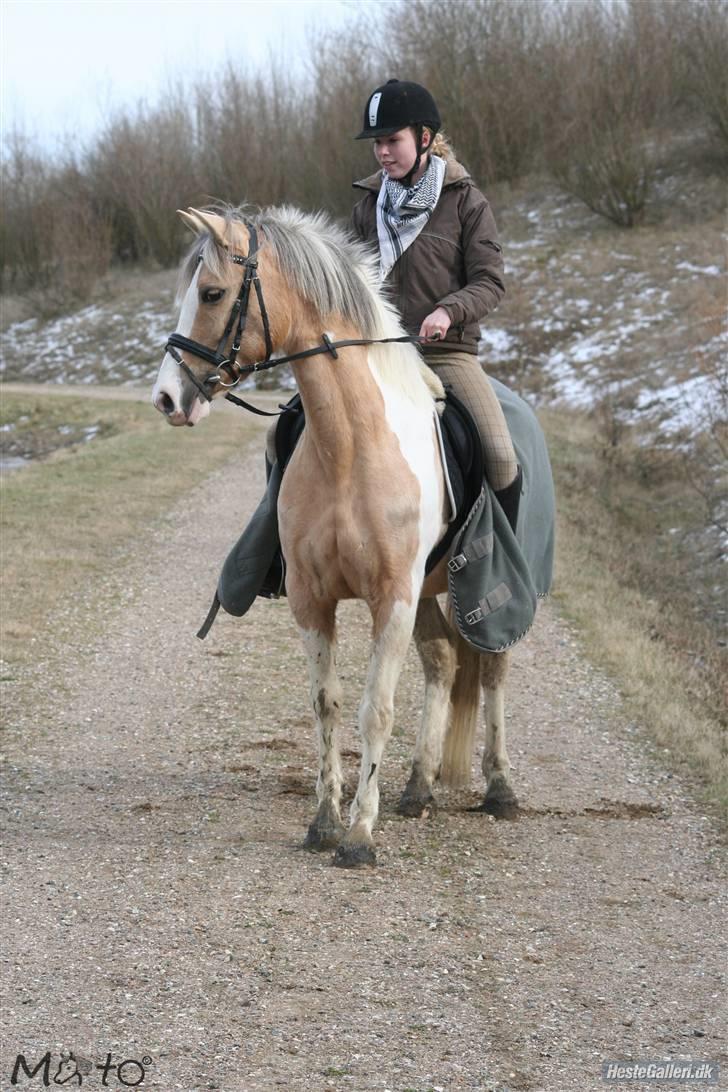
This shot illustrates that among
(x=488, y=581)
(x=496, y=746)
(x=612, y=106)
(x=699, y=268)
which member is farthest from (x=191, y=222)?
(x=612, y=106)

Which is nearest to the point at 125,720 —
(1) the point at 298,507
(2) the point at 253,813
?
(2) the point at 253,813

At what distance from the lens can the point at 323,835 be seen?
16.7ft

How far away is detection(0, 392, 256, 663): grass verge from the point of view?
9.82 metres

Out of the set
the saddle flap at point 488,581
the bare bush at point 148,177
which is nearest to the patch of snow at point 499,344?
the bare bush at point 148,177

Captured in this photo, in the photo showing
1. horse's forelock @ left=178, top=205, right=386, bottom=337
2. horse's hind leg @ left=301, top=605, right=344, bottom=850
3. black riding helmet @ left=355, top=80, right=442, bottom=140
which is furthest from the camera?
horse's hind leg @ left=301, top=605, right=344, bottom=850

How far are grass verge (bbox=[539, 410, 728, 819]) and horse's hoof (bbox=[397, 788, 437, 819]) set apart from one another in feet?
4.36

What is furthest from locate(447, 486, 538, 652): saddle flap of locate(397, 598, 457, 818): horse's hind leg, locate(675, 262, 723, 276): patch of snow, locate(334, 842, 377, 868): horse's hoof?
locate(675, 262, 723, 276): patch of snow

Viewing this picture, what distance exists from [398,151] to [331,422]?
3.89 feet

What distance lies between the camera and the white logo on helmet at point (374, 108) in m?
5.02

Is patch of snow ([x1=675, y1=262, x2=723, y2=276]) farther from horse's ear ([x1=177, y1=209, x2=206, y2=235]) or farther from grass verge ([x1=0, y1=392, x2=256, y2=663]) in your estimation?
horse's ear ([x1=177, y1=209, x2=206, y2=235])

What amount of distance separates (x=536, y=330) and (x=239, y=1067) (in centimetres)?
2381

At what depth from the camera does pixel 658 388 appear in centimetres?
1856

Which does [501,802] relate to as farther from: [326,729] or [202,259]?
[202,259]

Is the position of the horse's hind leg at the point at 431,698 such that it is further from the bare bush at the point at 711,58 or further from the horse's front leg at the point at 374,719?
the bare bush at the point at 711,58
